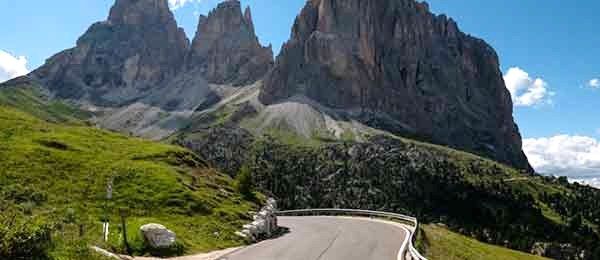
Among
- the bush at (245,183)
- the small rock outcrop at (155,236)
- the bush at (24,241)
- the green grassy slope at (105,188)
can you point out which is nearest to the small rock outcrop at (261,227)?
the green grassy slope at (105,188)

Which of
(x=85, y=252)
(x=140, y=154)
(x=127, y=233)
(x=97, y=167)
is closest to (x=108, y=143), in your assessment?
(x=140, y=154)

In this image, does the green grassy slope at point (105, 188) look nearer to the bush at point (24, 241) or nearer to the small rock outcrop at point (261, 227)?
the small rock outcrop at point (261, 227)

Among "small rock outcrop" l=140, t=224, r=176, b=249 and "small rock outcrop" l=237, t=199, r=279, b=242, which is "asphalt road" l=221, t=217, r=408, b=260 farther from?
"small rock outcrop" l=140, t=224, r=176, b=249

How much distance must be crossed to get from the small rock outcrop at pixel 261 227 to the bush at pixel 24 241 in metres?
21.1

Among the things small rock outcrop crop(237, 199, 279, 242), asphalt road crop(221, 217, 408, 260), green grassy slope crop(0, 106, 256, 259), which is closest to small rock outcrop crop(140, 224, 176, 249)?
green grassy slope crop(0, 106, 256, 259)

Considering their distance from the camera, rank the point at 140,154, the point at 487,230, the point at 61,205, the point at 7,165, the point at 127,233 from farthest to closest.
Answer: the point at 487,230 < the point at 140,154 < the point at 7,165 < the point at 61,205 < the point at 127,233

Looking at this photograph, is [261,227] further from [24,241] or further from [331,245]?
[24,241]

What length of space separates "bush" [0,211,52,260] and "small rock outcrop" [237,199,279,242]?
2107 centimetres

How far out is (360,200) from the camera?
534 feet

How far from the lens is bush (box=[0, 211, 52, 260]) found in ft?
44.7

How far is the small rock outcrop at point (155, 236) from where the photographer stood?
26.2m

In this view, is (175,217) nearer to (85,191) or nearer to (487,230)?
(85,191)

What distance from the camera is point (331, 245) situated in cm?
3234

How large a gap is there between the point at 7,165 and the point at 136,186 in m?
9.46
